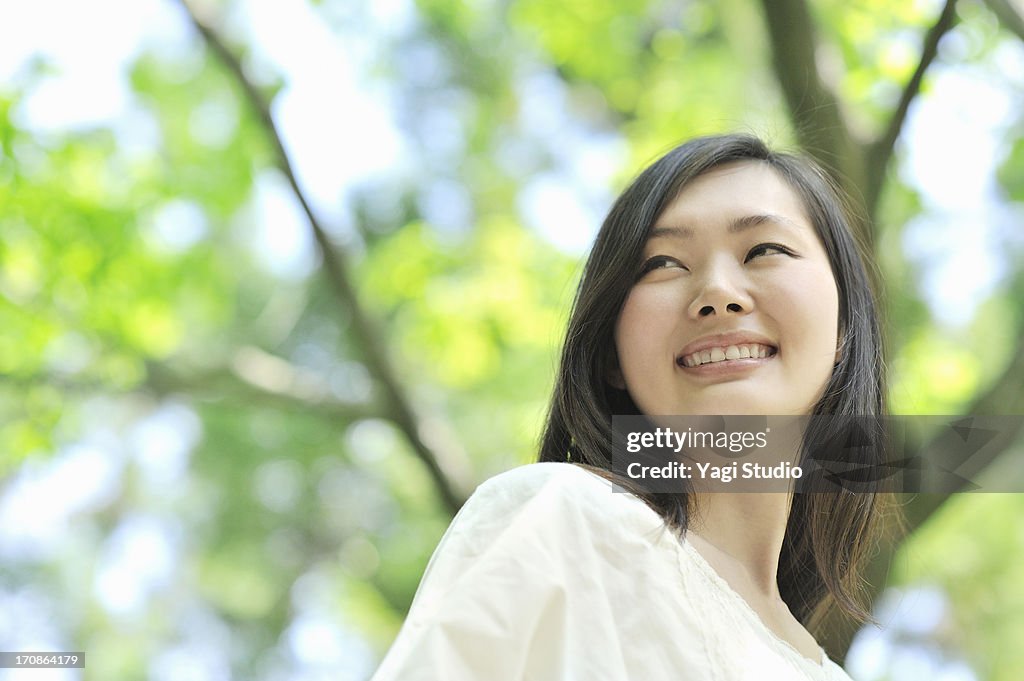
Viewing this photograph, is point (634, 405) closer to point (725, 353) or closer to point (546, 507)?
point (725, 353)

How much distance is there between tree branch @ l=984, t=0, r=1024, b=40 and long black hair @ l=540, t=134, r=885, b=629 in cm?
72

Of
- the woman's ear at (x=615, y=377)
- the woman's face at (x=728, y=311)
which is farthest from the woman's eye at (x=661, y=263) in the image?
the woman's ear at (x=615, y=377)

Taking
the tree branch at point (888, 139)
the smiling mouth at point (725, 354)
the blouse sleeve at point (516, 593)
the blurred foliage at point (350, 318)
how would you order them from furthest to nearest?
the blurred foliage at point (350, 318) < the tree branch at point (888, 139) < the smiling mouth at point (725, 354) < the blouse sleeve at point (516, 593)

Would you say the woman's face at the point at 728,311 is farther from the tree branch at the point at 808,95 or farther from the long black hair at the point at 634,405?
the tree branch at the point at 808,95

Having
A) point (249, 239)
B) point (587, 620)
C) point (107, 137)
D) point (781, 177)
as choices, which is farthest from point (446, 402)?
point (587, 620)

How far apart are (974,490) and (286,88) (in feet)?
5.49

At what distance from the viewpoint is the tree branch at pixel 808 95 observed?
1.78m

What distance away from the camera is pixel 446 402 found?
13.2 feet

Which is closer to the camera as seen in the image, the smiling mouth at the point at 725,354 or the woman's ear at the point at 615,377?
the smiling mouth at the point at 725,354

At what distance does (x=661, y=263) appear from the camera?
109 cm

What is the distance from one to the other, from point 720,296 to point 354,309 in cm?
151

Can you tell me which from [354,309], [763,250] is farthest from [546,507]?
[354,309]

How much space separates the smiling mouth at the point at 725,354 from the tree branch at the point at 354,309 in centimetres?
138

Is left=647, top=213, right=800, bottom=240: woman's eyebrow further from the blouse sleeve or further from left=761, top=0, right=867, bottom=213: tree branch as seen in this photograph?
left=761, top=0, right=867, bottom=213: tree branch
